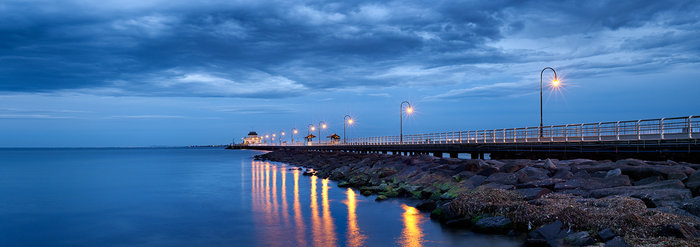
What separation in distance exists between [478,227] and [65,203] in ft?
70.9

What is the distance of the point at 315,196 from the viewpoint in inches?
1017

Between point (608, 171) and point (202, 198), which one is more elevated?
point (608, 171)

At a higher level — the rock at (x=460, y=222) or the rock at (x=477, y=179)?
the rock at (x=477, y=179)

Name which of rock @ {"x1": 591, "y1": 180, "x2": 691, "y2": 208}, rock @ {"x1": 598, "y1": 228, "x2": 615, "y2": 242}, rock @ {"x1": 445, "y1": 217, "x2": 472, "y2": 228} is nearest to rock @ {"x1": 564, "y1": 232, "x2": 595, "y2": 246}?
rock @ {"x1": 598, "y1": 228, "x2": 615, "y2": 242}

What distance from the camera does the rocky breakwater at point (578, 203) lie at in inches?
402

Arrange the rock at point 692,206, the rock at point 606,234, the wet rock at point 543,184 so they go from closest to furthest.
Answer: the rock at point 606,234, the rock at point 692,206, the wet rock at point 543,184

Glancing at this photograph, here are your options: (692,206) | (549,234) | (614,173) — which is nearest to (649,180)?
(614,173)

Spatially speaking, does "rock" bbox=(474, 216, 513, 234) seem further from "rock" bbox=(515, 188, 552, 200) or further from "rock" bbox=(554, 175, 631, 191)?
"rock" bbox=(554, 175, 631, 191)

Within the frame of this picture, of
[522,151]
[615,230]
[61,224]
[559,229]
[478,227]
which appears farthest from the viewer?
[522,151]

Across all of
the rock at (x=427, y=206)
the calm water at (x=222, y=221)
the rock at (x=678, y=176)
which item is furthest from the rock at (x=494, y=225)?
the rock at (x=678, y=176)

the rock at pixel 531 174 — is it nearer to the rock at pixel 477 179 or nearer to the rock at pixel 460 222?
the rock at pixel 477 179

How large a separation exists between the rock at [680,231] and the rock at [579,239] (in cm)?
130

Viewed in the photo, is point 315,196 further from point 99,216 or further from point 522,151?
point 522,151

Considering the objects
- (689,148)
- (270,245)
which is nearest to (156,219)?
(270,245)
